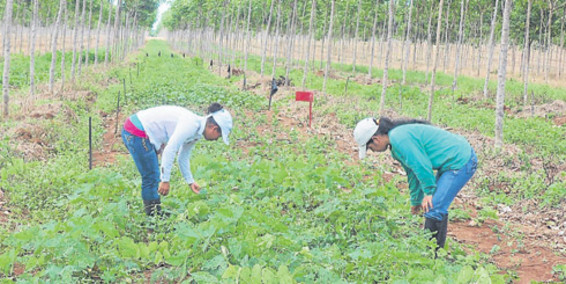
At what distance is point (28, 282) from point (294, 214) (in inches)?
113

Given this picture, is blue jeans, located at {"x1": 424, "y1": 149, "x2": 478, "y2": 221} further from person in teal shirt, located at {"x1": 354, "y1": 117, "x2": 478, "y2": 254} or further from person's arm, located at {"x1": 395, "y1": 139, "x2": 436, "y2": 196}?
person's arm, located at {"x1": 395, "y1": 139, "x2": 436, "y2": 196}

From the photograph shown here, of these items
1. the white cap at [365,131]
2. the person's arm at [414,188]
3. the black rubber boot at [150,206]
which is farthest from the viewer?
the black rubber boot at [150,206]

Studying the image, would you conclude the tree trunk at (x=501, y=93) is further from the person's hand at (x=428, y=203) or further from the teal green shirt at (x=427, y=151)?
the person's hand at (x=428, y=203)

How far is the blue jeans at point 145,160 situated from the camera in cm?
466

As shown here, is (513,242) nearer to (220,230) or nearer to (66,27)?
(220,230)

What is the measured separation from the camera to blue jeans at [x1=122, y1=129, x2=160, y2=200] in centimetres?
466

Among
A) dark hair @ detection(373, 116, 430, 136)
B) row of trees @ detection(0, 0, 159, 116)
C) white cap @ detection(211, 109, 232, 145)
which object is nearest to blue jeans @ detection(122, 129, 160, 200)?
white cap @ detection(211, 109, 232, 145)

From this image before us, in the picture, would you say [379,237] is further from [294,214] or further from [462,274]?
[462,274]

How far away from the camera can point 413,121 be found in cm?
451

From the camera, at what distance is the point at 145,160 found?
474cm

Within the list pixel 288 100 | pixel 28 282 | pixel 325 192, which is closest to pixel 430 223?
pixel 325 192

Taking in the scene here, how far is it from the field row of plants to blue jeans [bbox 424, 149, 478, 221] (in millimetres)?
276

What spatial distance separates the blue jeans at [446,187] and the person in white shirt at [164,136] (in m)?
2.02

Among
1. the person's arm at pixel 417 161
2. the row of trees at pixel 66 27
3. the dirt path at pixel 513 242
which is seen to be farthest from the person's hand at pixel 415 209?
the row of trees at pixel 66 27
